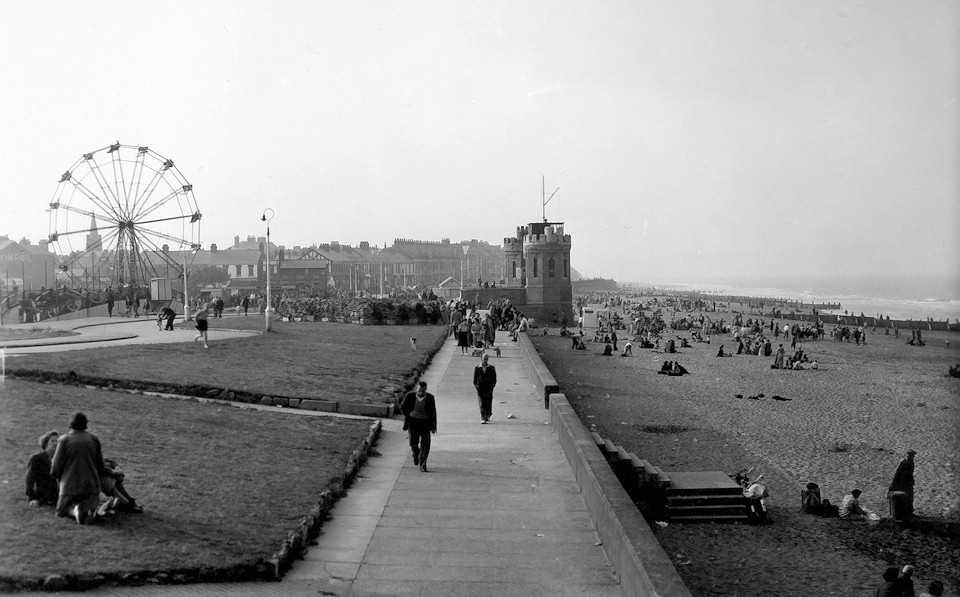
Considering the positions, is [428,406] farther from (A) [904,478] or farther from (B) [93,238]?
(B) [93,238]

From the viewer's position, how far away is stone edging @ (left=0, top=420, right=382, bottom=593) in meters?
5.88

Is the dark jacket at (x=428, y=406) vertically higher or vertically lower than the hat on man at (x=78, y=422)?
lower

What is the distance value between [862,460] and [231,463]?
1312cm

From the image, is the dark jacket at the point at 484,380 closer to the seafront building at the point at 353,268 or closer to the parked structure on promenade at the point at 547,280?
the seafront building at the point at 353,268

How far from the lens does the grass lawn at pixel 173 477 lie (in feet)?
21.3

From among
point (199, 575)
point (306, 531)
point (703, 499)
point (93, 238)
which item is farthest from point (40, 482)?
point (93, 238)

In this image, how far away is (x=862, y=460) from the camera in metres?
16.7

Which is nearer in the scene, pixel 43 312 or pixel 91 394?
pixel 91 394

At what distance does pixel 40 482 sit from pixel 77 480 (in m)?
0.56

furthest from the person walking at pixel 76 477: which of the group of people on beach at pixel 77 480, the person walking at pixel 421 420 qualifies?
the person walking at pixel 421 420

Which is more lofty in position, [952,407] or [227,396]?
[227,396]

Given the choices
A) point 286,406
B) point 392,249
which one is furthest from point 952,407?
A: point 392,249

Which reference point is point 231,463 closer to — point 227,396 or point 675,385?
point 227,396

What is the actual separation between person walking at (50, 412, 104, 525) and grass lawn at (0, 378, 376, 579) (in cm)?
13
